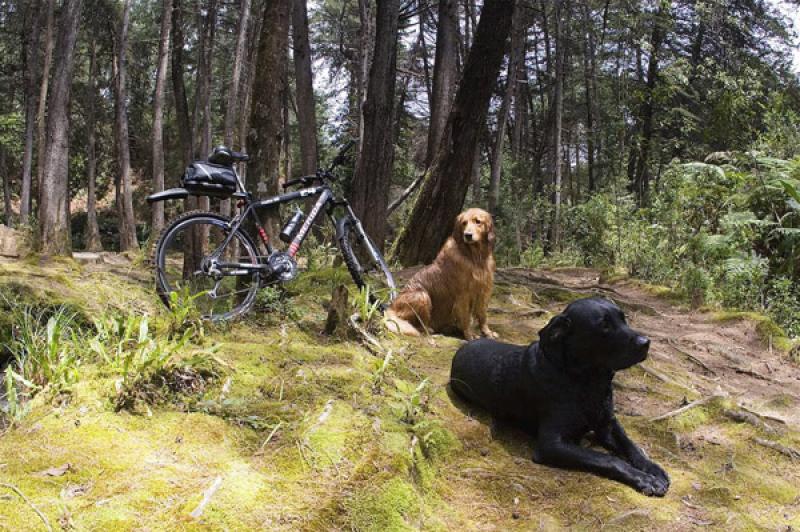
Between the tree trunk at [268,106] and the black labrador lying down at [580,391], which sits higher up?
the tree trunk at [268,106]

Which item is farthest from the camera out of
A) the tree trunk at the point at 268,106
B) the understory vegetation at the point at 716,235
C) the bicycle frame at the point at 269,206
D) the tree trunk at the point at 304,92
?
the tree trunk at the point at 304,92

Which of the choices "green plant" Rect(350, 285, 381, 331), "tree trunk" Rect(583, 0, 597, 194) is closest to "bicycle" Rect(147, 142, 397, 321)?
"green plant" Rect(350, 285, 381, 331)

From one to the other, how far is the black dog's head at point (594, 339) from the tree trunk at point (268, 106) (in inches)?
140

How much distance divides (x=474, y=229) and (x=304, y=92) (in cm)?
1431

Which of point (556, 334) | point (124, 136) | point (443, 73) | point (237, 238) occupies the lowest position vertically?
point (556, 334)

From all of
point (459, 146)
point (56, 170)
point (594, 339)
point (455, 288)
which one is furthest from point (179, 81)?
point (594, 339)

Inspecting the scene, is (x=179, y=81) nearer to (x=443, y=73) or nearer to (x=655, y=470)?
(x=443, y=73)

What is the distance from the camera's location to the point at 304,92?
59.5 feet

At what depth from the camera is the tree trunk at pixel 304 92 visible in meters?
17.9

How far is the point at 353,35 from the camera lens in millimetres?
31328

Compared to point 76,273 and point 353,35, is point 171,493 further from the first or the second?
point 353,35

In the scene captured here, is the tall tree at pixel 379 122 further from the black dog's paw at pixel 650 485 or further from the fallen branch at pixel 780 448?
the black dog's paw at pixel 650 485

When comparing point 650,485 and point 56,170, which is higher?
point 56,170

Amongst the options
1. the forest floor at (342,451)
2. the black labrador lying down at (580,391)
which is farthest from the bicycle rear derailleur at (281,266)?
the black labrador lying down at (580,391)
